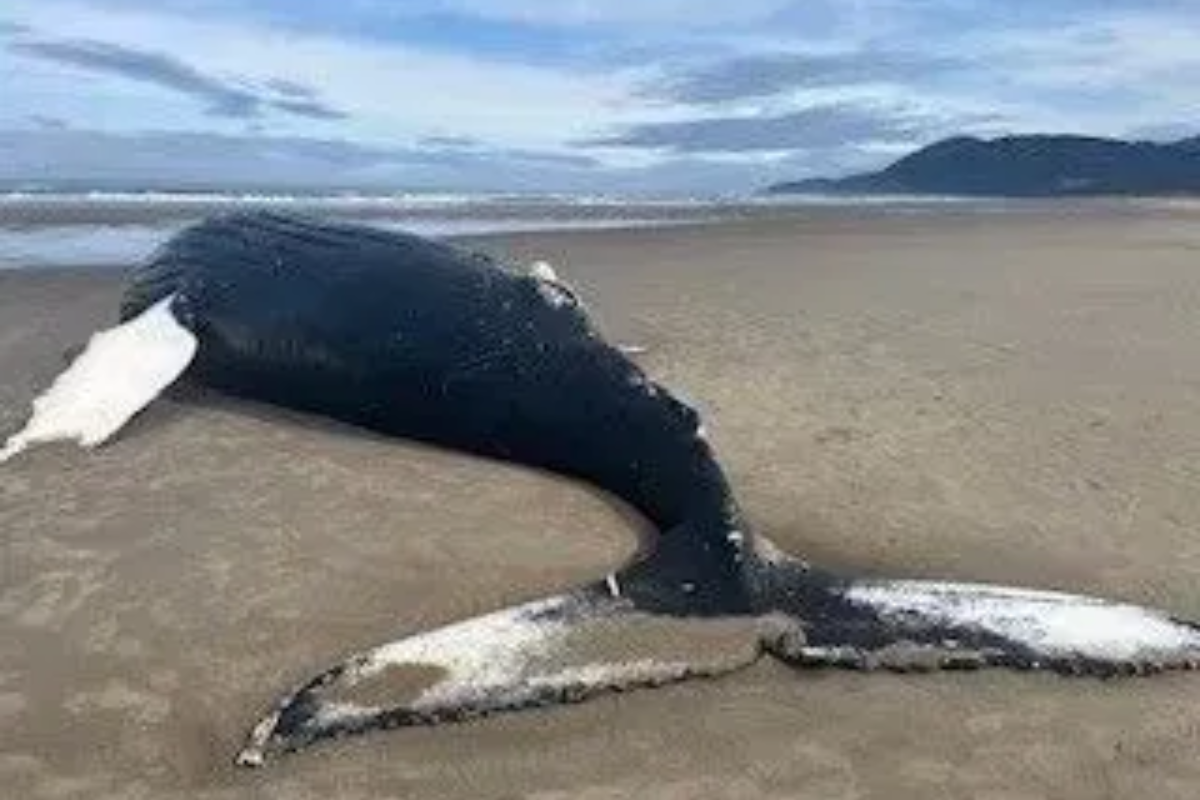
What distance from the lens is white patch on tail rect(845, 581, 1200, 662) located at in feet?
17.2

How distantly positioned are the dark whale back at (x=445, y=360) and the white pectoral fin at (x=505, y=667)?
315mm

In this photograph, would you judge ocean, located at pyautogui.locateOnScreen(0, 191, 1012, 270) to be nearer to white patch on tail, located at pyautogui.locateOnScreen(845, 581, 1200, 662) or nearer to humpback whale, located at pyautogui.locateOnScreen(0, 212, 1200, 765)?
humpback whale, located at pyautogui.locateOnScreen(0, 212, 1200, 765)

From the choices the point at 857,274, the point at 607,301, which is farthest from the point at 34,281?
the point at 857,274

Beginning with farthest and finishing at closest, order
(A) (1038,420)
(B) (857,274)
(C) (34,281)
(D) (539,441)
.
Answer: (B) (857,274)
(C) (34,281)
(A) (1038,420)
(D) (539,441)

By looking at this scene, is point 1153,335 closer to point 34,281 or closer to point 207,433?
point 207,433

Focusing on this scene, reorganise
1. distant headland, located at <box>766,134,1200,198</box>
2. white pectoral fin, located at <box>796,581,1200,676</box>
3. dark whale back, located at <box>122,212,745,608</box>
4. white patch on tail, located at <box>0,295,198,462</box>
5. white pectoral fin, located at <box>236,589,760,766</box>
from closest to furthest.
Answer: white pectoral fin, located at <box>236,589,760,766</box>
white pectoral fin, located at <box>796,581,1200,676</box>
dark whale back, located at <box>122,212,745,608</box>
white patch on tail, located at <box>0,295,198,462</box>
distant headland, located at <box>766,134,1200,198</box>

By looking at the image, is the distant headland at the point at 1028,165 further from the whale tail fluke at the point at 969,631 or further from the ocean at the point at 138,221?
the whale tail fluke at the point at 969,631

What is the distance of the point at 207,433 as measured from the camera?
8148mm

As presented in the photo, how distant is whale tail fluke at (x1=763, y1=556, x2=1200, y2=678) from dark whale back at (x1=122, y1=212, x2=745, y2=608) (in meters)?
0.42

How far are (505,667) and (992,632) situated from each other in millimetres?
1562

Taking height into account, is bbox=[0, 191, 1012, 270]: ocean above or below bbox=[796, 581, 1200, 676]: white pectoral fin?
below

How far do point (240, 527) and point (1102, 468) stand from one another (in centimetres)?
405

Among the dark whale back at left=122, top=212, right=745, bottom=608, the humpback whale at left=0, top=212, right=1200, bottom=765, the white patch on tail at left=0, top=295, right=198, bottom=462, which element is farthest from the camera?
the white patch on tail at left=0, top=295, right=198, bottom=462

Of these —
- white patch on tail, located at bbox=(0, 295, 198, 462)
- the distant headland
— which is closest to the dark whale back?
white patch on tail, located at bbox=(0, 295, 198, 462)
